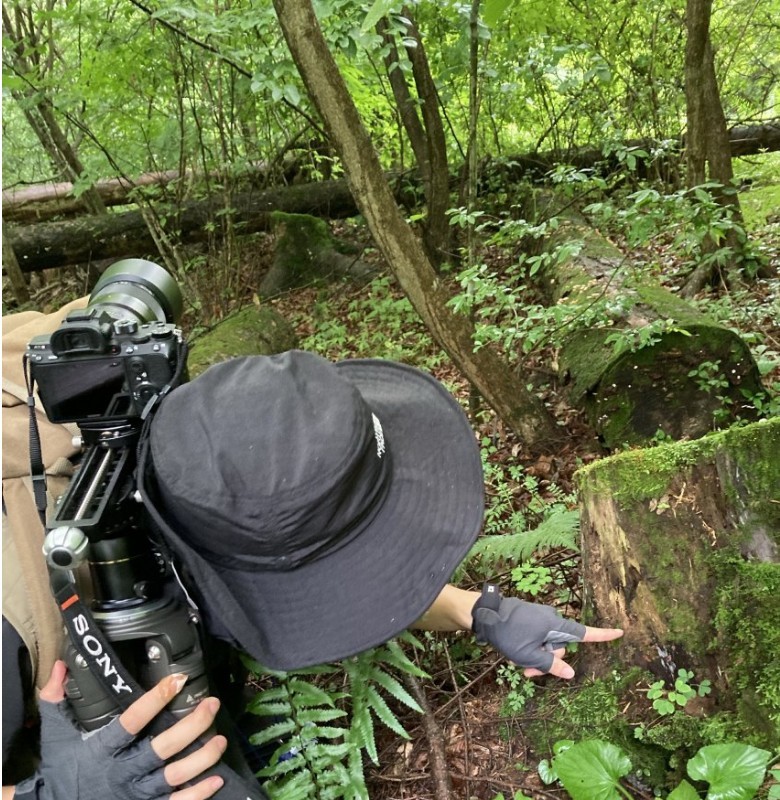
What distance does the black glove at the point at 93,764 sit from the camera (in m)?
1.29

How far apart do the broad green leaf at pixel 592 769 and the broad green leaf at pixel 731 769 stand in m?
0.18

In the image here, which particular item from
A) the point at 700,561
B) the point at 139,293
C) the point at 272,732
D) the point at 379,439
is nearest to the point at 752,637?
the point at 700,561

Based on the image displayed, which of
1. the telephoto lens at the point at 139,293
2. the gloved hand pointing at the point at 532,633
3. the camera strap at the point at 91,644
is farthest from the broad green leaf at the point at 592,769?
the telephoto lens at the point at 139,293

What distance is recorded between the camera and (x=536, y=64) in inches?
201

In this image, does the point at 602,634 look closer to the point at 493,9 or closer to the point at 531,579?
the point at 531,579

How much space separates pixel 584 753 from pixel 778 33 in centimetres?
804

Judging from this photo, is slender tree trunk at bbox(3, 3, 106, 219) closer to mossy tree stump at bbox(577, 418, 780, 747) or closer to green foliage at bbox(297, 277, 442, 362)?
green foliage at bbox(297, 277, 442, 362)

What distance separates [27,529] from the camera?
141 cm

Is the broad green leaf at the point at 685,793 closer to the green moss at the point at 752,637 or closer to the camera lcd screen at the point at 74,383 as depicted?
the green moss at the point at 752,637

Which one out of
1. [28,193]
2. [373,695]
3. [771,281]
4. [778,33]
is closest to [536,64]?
[771,281]

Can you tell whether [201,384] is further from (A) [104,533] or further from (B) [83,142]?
(B) [83,142]

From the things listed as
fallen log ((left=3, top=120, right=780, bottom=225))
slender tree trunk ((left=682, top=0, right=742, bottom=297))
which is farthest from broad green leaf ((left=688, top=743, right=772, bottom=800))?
fallen log ((left=3, top=120, right=780, bottom=225))

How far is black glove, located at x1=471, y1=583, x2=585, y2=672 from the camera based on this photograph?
6.35 ft

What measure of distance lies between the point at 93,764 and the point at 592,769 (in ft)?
3.85
